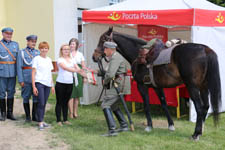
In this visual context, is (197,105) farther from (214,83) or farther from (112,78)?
(112,78)

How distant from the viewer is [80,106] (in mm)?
7230

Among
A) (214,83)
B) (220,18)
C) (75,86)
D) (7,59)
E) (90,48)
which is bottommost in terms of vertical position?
(75,86)

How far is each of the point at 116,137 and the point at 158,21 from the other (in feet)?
7.99

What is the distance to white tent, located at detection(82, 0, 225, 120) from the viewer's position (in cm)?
528

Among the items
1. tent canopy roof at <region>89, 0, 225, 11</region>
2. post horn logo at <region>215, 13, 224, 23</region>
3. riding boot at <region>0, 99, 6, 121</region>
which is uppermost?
tent canopy roof at <region>89, 0, 225, 11</region>

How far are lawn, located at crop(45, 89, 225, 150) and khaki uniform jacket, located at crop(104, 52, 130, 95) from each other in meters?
0.74

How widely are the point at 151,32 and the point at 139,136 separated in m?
3.77

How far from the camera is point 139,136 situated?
14.9 feet

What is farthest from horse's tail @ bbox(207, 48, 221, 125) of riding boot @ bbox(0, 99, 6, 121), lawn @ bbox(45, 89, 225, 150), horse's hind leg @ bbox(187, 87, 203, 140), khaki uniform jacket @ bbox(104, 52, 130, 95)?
riding boot @ bbox(0, 99, 6, 121)

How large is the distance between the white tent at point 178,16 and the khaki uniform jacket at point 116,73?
1.57m

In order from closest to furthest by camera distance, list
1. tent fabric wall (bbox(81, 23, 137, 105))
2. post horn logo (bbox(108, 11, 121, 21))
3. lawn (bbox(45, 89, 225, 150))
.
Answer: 1. lawn (bbox(45, 89, 225, 150))
2. post horn logo (bbox(108, 11, 121, 21))
3. tent fabric wall (bbox(81, 23, 137, 105))

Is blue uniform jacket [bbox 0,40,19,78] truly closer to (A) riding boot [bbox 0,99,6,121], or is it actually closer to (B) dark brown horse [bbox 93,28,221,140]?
(A) riding boot [bbox 0,99,6,121]

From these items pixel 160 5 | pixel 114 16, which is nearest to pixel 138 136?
pixel 114 16

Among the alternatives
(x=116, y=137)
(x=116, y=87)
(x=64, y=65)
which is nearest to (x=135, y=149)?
(x=116, y=137)
